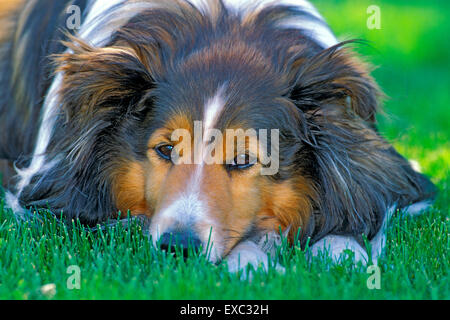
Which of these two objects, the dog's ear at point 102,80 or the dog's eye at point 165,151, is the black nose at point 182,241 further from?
the dog's ear at point 102,80

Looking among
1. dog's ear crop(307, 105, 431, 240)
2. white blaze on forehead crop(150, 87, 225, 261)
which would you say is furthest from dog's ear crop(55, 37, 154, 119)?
dog's ear crop(307, 105, 431, 240)

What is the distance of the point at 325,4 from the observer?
14109 millimetres

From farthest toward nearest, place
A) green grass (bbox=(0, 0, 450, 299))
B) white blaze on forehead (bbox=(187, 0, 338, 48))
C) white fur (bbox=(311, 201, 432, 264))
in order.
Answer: white blaze on forehead (bbox=(187, 0, 338, 48)) → white fur (bbox=(311, 201, 432, 264)) → green grass (bbox=(0, 0, 450, 299))

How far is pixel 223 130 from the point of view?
385cm

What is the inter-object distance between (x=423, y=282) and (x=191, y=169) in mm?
1335

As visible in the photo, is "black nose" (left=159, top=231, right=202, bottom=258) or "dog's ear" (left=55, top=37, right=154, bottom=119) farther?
"dog's ear" (left=55, top=37, right=154, bottom=119)

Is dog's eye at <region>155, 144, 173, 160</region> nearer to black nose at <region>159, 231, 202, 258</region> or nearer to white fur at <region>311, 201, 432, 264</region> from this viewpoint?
black nose at <region>159, 231, 202, 258</region>

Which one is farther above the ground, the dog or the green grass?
the dog

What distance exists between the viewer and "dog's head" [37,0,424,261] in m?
3.85

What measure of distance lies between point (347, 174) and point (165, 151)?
42.4 inches

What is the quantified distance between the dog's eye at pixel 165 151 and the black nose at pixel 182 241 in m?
0.47

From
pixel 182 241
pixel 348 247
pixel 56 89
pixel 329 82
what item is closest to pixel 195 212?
pixel 182 241

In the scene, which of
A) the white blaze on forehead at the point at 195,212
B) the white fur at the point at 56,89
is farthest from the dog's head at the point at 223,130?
the white fur at the point at 56,89
